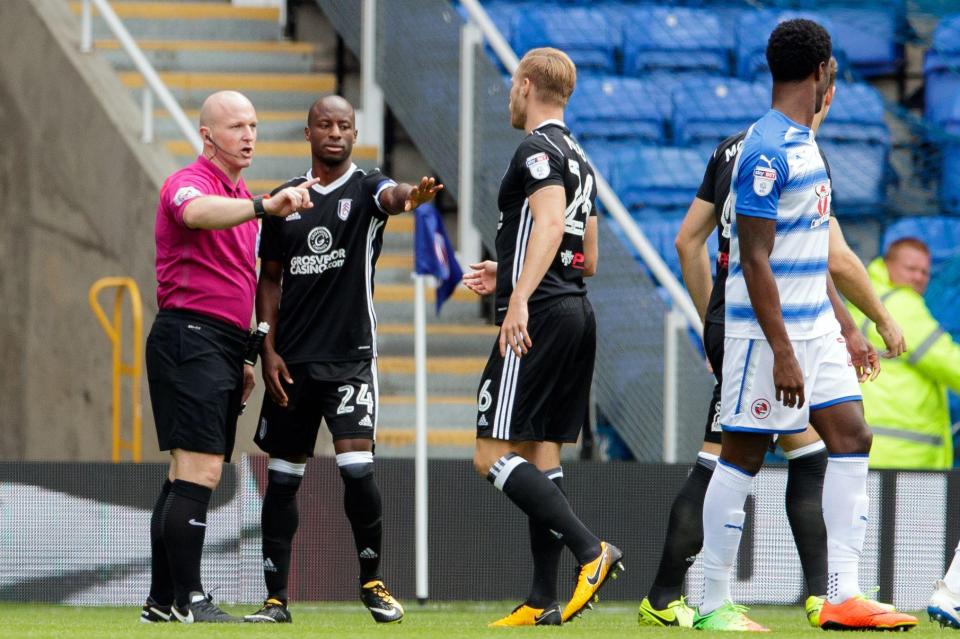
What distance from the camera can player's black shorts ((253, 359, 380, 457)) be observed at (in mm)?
6500

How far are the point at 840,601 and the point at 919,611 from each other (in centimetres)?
289

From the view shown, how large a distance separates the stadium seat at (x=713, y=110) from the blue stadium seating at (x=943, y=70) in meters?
1.34

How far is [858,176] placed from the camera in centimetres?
1191

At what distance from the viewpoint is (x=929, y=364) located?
28.7ft

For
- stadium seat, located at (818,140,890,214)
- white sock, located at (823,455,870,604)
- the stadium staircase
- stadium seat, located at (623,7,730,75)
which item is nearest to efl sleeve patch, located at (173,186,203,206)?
white sock, located at (823,455,870,604)

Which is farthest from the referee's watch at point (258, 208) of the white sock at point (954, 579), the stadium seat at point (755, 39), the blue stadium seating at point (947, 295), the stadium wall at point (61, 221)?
the stadium seat at point (755, 39)

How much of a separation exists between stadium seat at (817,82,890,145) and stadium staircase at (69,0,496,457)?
309 cm

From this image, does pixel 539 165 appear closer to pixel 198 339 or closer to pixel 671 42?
pixel 198 339

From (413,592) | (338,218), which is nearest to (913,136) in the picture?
(413,592)

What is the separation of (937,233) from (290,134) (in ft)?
14.7

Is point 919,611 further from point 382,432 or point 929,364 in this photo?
point 382,432

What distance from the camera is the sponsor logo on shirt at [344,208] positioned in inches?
257

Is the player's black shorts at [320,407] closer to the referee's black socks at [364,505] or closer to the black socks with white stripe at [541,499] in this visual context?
the referee's black socks at [364,505]

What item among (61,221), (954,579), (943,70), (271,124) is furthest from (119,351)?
(943,70)
